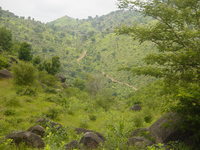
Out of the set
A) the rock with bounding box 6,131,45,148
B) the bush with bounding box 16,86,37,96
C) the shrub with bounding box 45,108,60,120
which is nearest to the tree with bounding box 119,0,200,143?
the rock with bounding box 6,131,45,148

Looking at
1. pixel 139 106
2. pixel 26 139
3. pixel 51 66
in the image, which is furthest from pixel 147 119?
pixel 51 66

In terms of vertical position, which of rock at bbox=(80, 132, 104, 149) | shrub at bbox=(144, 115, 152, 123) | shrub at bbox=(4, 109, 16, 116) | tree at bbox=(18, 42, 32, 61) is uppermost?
tree at bbox=(18, 42, 32, 61)

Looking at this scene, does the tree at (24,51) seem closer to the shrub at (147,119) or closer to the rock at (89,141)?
the shrub at (147,119)

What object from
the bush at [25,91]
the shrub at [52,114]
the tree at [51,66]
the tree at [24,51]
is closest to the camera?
the shrub at [52,114]

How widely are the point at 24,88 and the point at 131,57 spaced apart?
207ft

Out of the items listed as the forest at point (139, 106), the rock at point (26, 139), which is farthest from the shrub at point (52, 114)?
the rock at point (26, 139)

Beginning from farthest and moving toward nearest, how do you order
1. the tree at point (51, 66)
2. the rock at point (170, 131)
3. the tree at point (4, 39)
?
the tree at point (4, 39), the tree at point (51, 66), the rock at point (170, 131)

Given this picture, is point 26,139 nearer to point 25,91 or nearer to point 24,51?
point 25,91

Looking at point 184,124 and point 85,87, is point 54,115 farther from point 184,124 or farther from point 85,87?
point 85,87

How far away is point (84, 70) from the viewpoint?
92.5 meters

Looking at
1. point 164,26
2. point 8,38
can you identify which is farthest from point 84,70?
point 164,26

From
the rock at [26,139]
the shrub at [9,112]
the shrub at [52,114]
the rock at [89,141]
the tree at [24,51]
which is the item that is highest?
the tree at [24,51]

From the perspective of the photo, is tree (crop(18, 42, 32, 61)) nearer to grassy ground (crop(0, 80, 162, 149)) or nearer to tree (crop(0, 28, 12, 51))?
tree (crop(0, 28, 12, 51))

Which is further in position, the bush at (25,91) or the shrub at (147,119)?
the bush at (25,91)
